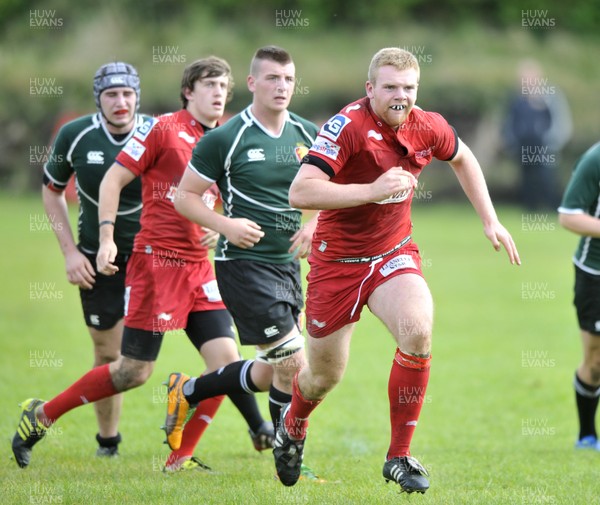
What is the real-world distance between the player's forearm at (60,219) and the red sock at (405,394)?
2.78m

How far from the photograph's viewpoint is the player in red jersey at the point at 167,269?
6840 millimetres

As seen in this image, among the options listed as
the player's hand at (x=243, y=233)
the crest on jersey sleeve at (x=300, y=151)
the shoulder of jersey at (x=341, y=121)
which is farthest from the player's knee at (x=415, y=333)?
the crest on jersey sleeve at (x=300, y=151)

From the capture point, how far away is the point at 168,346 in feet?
40.2

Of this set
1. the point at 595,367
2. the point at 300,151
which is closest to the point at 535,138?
the point at 595,367

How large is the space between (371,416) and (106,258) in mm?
3329

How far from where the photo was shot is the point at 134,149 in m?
6.85

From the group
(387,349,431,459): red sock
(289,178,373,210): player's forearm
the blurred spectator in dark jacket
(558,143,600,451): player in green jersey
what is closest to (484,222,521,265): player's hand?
(387,349,431,459): red sock

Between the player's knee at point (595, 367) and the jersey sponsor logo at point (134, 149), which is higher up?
the jersey sponsor logo at point (134, 149)

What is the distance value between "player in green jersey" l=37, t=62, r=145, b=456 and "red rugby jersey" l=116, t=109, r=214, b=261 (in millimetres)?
381

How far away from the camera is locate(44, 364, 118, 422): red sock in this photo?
22.8 ft

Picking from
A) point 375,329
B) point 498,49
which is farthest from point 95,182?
point 498,49

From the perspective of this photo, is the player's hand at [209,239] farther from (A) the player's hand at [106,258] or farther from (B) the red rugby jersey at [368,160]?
(B) the red rugby jersey at [368,160]

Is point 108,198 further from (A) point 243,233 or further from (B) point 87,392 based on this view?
(B) point 87,392

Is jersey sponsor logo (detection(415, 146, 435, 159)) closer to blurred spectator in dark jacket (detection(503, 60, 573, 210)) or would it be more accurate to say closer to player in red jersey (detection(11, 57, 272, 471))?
player in red jersey (detection(11, 57, 272, 471))
